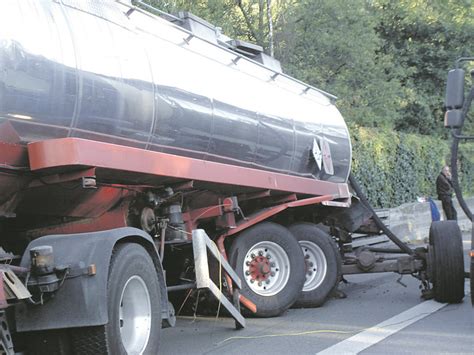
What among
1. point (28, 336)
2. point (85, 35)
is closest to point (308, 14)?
point (85, 35)

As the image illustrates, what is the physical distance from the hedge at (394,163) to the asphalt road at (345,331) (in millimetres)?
9599

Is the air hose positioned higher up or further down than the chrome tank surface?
further down

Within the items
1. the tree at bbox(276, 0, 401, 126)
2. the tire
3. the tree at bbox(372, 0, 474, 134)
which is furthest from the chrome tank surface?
the tree at bbox(372, 0, 474, 134)

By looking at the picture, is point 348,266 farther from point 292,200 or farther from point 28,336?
point 28,336

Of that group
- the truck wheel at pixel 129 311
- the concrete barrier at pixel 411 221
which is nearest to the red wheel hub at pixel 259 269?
the truck wheel at pixel 129 311

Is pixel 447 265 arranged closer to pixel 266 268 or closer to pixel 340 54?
pixel 266 268

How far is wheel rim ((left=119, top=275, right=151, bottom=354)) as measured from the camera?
5391mm

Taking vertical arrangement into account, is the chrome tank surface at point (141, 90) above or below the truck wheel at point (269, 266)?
above

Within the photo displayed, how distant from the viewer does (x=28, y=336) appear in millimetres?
4895

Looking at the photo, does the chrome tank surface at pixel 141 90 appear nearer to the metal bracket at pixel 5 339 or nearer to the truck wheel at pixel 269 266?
the truck wheel at pixel 269 266

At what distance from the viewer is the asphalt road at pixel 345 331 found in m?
6.60

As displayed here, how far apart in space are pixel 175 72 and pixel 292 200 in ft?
9.23

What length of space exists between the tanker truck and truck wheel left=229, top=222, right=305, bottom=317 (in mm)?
18

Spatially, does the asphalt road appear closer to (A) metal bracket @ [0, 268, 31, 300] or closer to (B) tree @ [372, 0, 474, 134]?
(A) metal bracket @ [0, 268, 31, 300]
